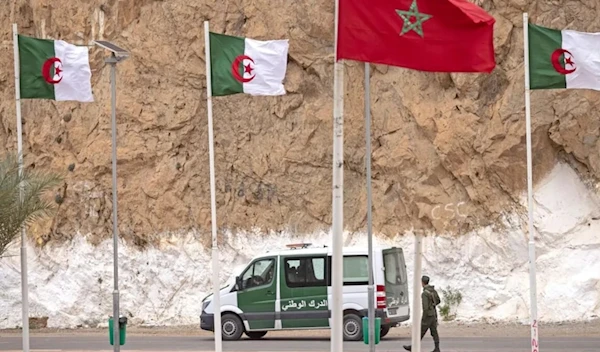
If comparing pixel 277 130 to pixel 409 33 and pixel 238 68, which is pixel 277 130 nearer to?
pixel 238 68

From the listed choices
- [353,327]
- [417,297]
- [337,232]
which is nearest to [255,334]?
[353,327]

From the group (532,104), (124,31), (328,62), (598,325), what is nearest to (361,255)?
(598,325)

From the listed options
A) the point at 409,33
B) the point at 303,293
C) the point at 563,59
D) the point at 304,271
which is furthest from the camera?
the point at 304,271

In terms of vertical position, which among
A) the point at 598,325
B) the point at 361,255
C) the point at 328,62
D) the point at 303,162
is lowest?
the point at 598,325

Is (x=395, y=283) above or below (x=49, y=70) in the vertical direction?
below

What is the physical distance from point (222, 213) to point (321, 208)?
3282 millimetres

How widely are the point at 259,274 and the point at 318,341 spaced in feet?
7.00

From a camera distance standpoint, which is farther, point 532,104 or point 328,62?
point 328,62

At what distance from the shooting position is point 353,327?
26641mm

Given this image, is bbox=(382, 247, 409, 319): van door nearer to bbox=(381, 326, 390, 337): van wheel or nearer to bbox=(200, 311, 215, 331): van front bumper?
bbox=(381, 326, 390, 337): van wheel

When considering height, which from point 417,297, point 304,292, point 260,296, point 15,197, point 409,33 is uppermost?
point 409,33

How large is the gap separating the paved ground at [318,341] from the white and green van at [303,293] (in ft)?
1.59

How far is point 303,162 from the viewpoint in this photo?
37.0 m

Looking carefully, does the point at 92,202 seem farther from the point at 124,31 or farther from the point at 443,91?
the point at 443,91
